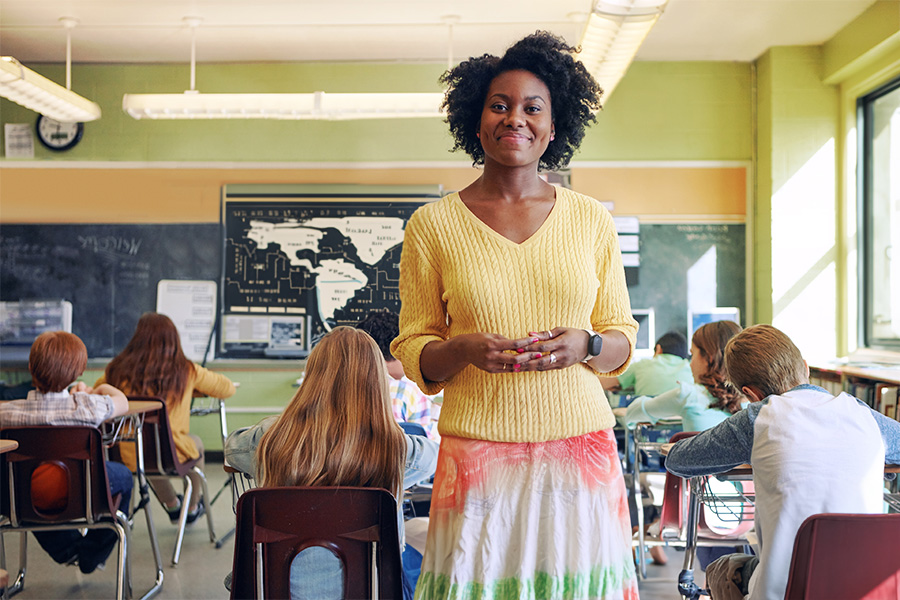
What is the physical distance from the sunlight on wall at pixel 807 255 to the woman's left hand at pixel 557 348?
4660 millimetres

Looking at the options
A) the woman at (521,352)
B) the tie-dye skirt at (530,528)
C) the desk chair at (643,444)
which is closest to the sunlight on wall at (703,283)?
the desk chair at (643,444)

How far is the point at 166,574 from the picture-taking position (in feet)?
10.6

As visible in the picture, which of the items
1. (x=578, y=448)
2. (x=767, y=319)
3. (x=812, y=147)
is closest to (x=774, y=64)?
(x=812, y=147)

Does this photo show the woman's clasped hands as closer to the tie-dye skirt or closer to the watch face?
the watch face

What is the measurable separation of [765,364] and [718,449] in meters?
0.23

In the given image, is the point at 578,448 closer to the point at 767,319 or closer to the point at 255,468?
the point at 255,468

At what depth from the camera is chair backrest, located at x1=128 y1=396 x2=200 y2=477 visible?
10.7ft

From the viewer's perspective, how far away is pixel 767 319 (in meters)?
5.28

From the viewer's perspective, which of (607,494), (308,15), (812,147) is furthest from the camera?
(812,147)

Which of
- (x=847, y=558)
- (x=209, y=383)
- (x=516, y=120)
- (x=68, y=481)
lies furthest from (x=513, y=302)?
(x=209, y=383)

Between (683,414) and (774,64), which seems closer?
(683,414)

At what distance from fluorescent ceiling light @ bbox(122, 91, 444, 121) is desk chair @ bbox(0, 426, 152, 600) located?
254 centimetres

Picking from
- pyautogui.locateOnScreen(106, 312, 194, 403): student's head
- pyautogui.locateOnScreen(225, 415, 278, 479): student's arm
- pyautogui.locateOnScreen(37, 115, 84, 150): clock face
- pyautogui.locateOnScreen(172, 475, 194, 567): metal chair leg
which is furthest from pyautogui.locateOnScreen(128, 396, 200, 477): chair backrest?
pyautogui.locateOnScreen(37, 115, 84, 150): clock face

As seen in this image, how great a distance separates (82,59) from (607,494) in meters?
5.84
